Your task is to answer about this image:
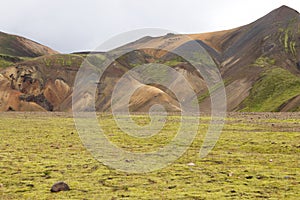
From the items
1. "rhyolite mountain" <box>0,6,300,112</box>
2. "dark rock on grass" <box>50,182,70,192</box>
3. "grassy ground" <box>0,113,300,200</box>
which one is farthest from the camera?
"rhyolite mountain" <box>0,6,300,112</box>

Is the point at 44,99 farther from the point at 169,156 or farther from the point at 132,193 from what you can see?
the point at 132,193

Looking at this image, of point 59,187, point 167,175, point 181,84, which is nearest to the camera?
point 59,187

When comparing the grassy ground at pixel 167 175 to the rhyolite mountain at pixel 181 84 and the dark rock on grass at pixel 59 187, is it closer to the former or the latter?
the dark rock on grass at pixel 59 187

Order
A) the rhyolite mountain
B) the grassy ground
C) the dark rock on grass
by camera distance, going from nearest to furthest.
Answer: the grassy ground, the dark rock on grass, the rhyolite mountain

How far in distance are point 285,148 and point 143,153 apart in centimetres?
1175

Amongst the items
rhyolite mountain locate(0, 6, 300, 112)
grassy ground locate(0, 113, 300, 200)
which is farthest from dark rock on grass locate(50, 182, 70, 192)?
rhyolite mountain locate(0, 6, 300, 112)

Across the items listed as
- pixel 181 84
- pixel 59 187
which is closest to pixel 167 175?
pixel 59 187

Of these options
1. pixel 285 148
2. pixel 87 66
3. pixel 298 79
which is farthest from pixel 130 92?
pixel 285 148

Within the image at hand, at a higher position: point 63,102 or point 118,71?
point 118,71

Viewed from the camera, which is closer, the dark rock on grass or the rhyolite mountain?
the dark rock on grass

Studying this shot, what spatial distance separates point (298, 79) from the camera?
426 feet

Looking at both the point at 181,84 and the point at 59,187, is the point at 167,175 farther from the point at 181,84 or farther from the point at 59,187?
the point at 181,84

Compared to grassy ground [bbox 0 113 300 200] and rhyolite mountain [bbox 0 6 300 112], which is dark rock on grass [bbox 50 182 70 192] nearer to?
grassy ground [bbox 0 113 300 200]

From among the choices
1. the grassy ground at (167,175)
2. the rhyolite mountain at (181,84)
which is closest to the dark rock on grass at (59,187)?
the grassy ground at (167,175)
